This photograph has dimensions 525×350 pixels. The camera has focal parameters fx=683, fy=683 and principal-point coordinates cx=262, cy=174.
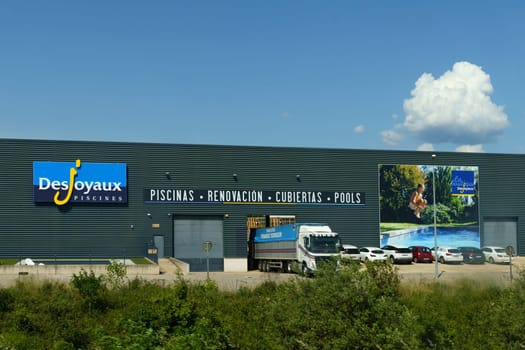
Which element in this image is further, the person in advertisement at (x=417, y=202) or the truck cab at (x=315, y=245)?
the person in advertisement at (x=417, y=202)

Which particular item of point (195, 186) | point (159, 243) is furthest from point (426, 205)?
point (159, 243)

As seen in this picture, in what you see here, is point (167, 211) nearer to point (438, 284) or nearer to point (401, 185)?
point (401, 185)

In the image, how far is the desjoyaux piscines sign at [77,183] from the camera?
182ft

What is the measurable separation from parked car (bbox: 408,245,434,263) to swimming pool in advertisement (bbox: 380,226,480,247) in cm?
215

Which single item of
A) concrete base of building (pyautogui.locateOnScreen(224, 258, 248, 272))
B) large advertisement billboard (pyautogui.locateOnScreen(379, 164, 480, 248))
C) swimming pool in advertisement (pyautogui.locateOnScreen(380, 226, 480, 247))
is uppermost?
large advertisement billboard (pyautogui.locateOnScreen(379, 164, 480, 248))

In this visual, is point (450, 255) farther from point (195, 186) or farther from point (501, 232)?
point (195, 186)

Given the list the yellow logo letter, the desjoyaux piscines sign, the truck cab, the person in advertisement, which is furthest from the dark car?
the yellow logo letter

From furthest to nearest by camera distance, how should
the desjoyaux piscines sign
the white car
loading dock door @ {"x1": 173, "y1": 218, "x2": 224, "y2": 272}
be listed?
the white car, loading dock door @ {"x1": 173, "y1": 218, "x2": 224, "y2": 272}, the desjoyaux piscines sign

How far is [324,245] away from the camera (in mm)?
43094

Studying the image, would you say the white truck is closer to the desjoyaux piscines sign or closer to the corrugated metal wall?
the corrugated metal wall

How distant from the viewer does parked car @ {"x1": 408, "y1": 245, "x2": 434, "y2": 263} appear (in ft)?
200

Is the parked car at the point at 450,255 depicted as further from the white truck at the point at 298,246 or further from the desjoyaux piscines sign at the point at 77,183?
the desjoyaux piscines sign at the point at 77,183

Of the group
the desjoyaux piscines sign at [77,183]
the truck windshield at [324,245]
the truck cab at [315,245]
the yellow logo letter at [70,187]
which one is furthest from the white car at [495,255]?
the yellow logo letter at [70,187]

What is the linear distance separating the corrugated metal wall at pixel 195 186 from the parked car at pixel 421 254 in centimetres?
366
